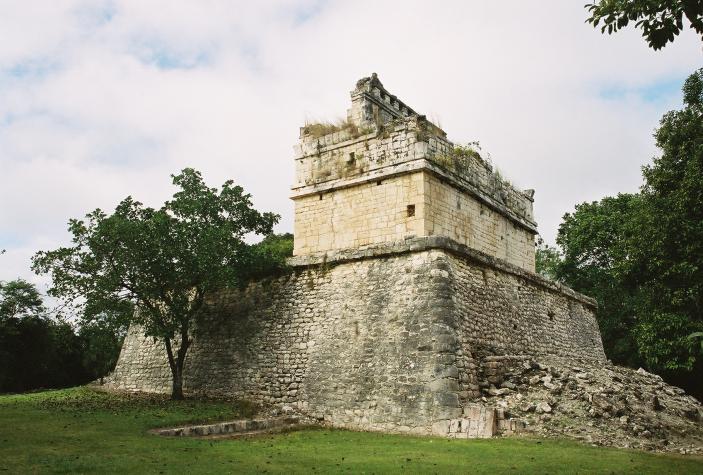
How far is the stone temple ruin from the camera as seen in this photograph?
14102 mm

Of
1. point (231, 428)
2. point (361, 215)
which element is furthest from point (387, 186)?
point (231, 428)

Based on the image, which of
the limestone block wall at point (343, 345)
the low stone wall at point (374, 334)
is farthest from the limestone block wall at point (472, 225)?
the limestone block wall at point (343, 345)

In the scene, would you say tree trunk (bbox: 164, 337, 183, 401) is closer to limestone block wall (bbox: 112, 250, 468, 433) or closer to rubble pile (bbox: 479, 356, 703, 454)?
limestone block wall (bbox: 112, 250, 468, 433)

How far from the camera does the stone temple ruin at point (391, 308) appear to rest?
14.1 m

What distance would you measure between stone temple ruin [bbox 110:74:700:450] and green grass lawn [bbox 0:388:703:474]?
1364 millimetres

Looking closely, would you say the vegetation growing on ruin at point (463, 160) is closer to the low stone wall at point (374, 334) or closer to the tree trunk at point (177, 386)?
the low stone wall at point (374, 334)

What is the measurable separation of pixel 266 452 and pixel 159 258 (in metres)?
7.16

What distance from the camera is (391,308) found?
15.2 m

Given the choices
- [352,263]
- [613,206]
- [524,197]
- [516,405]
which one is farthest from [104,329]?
[613,206]

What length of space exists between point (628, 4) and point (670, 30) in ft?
2.08

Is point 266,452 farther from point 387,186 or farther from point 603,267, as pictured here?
point 603,267

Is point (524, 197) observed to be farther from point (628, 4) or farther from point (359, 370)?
point (628, 4)

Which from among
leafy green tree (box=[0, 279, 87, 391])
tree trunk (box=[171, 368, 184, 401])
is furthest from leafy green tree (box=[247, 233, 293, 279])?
leafy green tree (box=[0, 279, 87, 391])

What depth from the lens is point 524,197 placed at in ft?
70.4
